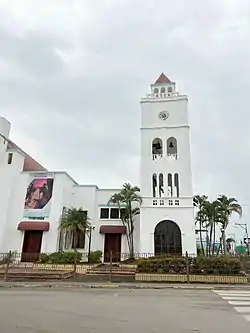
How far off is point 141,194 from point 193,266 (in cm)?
1089

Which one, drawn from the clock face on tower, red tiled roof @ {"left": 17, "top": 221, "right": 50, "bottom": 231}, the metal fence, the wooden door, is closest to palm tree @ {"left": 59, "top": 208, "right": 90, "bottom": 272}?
red tiled roof @ {"left": 17, "top": 221, "right": 50, "bottom": 231}

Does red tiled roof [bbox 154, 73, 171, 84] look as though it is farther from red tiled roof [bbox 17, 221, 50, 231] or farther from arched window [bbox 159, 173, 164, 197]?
red tiled roof [bbox 17, 221, 50, 231]

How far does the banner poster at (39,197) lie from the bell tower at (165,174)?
8.49 m

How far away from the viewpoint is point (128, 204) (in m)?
27.1

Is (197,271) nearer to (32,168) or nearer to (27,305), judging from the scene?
(27,305)

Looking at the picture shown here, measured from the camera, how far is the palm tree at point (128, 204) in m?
26.8

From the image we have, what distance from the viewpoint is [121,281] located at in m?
16.8

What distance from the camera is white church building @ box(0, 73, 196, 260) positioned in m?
26.1

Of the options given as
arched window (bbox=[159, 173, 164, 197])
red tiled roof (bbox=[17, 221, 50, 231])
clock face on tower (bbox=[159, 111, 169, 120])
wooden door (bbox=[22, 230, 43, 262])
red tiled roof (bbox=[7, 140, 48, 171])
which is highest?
clock face on tower (bbox=[159, 111, 169, 120])

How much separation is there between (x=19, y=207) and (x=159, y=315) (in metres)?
23.3

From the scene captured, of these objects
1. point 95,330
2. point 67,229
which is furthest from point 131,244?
point 95,330

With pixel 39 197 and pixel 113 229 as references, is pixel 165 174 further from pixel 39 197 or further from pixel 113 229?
pixel 39 197

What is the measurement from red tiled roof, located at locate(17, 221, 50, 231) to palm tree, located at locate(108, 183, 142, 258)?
6.10 meters

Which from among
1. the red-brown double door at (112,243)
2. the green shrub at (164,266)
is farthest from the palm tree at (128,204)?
the green shrub at (164,266)
